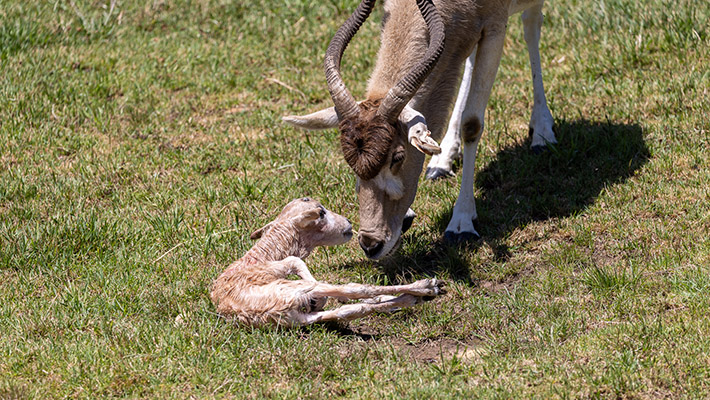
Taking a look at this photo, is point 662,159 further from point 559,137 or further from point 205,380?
point 205,380

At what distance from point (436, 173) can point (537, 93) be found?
131 centimetres

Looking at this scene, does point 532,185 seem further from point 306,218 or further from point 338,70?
point 306,218

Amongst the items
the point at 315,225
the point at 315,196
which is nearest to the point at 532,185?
the point at 315,196

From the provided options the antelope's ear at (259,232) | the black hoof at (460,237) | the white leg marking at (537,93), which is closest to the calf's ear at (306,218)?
the antelope's ear at (259,232)

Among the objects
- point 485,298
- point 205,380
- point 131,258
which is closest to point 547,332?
point 485,298

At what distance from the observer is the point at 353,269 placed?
625 centimetres

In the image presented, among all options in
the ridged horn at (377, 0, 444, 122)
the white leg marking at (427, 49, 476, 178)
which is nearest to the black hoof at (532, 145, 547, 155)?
the white leg marking at (427, 49, 476, 178)

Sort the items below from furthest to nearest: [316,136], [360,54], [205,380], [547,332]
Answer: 1. [360,54]
2. [316,136]
3. [547,332]
4. [205,380]

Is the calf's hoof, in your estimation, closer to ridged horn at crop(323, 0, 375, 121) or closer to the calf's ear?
ridged horn at crop(323, 0, 375, 121)

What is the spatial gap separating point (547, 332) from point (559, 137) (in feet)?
10.4

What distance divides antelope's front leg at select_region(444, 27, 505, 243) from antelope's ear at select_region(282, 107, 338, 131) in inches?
49.2

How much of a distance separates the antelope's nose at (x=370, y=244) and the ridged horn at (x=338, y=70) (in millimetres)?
834

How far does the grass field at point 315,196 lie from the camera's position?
4.83 m

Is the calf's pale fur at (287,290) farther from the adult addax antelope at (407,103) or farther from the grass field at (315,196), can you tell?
the adult addax antelope at (407,103)
